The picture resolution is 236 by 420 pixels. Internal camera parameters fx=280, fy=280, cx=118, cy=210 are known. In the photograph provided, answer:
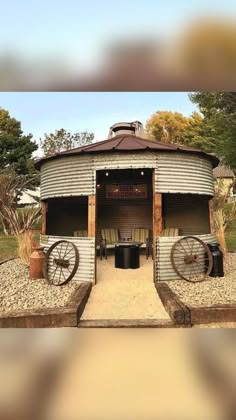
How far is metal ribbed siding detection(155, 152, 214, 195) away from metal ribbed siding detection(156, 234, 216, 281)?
3.21 ft

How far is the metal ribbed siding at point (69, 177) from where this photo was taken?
5535 millimetres

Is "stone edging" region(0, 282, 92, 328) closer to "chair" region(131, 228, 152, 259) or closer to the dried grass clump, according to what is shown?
the dried grass clump

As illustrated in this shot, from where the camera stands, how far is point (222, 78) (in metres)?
1.56

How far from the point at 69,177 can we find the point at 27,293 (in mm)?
2354

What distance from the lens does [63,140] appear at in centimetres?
752

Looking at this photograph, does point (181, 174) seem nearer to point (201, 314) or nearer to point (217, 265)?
point (217, 265)

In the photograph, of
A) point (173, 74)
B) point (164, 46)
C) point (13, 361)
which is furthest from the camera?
point (13, 361)

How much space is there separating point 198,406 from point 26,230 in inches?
223

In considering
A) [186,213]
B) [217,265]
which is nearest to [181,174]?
[217,265]

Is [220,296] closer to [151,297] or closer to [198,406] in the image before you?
[151,297]

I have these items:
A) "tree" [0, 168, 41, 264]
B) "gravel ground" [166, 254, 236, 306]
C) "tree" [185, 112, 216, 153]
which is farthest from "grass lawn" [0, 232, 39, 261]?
"tree" [185, 112, 216, 153]

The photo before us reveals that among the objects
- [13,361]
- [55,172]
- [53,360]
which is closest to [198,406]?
[53,360]

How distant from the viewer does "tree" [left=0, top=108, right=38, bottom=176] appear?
22.9ft

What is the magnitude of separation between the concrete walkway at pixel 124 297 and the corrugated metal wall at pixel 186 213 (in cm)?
222
